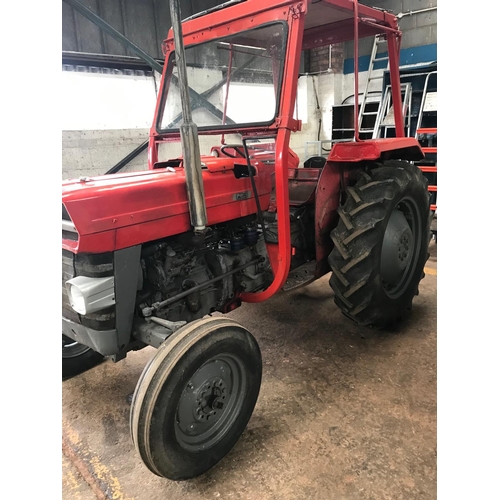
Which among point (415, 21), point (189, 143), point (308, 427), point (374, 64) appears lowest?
point (308, 427)

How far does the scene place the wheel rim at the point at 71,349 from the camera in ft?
8.48

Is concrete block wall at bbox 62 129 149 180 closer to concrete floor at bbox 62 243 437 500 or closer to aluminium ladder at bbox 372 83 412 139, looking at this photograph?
aluminium ladder at bbox 372 83 412 139

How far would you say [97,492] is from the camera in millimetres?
1812

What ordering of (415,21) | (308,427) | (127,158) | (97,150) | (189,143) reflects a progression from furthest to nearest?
(415,21)
(127,158)
(97,150)
(308,427)
(189,143)

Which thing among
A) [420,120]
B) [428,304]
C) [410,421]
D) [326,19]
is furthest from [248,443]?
[420,120]

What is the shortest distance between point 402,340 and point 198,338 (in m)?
1.71

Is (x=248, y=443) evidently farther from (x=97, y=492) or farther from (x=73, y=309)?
(x=73, y=309)

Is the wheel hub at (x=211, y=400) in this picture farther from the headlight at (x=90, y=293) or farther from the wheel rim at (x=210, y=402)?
the headlight at (x=90, y=293)

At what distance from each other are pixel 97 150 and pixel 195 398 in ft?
15.5

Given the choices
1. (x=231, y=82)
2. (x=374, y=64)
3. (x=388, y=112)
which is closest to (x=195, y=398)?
(x=231, y=82)

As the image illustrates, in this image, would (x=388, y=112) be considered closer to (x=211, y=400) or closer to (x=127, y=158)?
(x=127, y=158)

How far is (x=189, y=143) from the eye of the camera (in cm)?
178

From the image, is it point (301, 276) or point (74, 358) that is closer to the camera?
point (74, 358)

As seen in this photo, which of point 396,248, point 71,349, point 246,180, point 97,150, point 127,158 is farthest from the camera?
point 127,158
